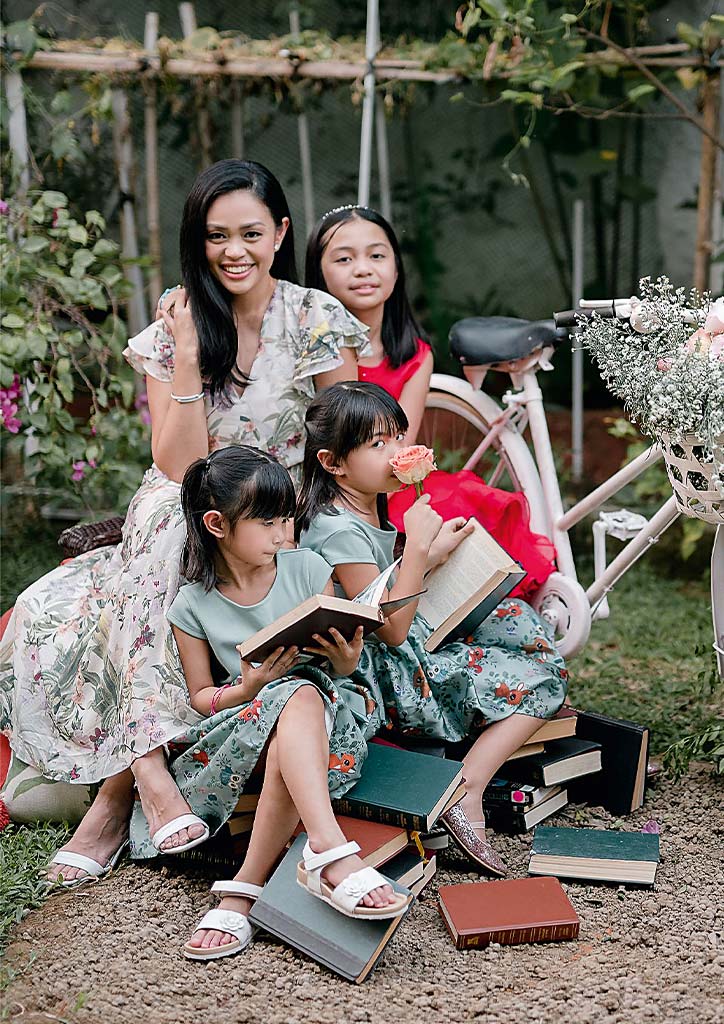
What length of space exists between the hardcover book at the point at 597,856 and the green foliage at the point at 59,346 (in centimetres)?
209

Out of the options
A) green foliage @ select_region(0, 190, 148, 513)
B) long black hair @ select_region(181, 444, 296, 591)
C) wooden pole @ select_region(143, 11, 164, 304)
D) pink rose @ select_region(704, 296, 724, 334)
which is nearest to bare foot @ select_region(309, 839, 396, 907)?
long black hair @ select_region(181, 444, 296, 591)

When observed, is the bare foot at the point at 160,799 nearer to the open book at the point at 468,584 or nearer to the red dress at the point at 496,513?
the open book at the point at 468,584

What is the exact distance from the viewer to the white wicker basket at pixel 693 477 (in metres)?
2.25

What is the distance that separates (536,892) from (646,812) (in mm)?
514

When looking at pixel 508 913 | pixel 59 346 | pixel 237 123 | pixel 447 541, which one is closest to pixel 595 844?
pixel 508 913

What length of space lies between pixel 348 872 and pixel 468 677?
639 mm

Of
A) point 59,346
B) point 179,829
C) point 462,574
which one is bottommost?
point 179,829

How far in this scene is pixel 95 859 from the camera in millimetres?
2336

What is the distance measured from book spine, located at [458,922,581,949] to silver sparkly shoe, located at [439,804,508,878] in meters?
0.24

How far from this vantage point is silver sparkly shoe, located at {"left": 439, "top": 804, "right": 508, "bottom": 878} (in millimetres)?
2312

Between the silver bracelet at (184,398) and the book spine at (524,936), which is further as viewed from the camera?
the silver bracelet at (184,398)

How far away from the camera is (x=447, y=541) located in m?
2.51

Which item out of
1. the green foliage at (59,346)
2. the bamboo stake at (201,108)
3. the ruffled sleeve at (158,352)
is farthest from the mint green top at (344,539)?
the bamboo stake at (201,108)

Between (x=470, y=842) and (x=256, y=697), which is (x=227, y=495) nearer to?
(x=256, y=697)
